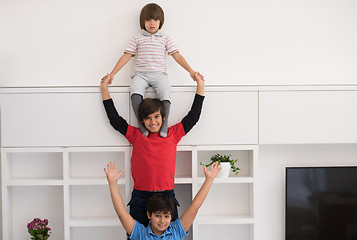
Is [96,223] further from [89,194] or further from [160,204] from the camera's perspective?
[160,204]

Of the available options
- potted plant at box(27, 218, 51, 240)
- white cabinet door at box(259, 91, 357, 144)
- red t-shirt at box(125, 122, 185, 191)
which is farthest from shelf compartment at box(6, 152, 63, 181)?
white cabinet door at box(259, 91, 357, 144)

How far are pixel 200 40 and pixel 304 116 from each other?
0.79 meters

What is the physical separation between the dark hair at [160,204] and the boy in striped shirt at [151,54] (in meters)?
0.55

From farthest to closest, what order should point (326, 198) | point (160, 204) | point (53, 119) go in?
point (326, 198) → point (53, 119) → point (160, 204)

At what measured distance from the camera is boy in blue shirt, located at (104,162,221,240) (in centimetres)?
190

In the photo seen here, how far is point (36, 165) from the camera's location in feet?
7.73

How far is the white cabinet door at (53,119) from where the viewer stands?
2156 mm

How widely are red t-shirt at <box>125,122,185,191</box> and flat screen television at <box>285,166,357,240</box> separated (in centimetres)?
78

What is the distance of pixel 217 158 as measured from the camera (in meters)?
2.27

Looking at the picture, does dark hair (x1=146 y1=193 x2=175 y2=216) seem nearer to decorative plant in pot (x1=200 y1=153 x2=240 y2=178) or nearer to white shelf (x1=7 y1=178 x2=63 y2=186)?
decorative plant in pot (x1=200 y1=153 x2=240 y2=178)

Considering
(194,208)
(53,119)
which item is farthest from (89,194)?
(194,208)

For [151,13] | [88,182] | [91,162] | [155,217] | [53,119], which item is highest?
[151,13]

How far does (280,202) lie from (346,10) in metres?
1.32

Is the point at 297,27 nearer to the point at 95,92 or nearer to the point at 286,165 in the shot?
the point at 286,165
